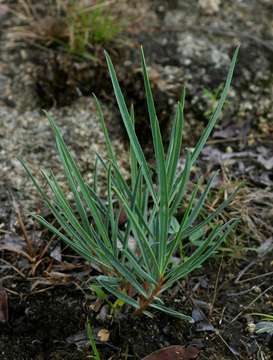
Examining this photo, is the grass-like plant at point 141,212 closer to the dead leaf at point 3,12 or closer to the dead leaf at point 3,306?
the dead leaf at point 3,306

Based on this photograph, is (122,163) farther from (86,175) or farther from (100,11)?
(100,11)

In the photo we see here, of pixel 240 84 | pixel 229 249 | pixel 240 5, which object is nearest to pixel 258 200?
pixel 229 249

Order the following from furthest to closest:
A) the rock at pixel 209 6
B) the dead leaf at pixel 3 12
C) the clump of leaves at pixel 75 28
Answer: the rock at pixel 209 6 → the dead leaf at pixel 3 12 → the clump of leaves at pixel 75 28

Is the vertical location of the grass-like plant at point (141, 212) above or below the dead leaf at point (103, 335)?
above

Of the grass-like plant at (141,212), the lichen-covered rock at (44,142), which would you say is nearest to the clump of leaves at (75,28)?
the lichen-covered rock at (44,142)

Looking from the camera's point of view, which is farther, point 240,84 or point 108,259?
point 240,84

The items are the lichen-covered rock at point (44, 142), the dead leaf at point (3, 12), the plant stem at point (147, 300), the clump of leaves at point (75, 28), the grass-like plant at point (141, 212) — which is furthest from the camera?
the dead leaf at point (3, 12)

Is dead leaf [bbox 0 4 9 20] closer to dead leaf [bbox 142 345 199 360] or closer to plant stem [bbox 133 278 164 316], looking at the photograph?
plant stem [bbox 133 278 164 316]
